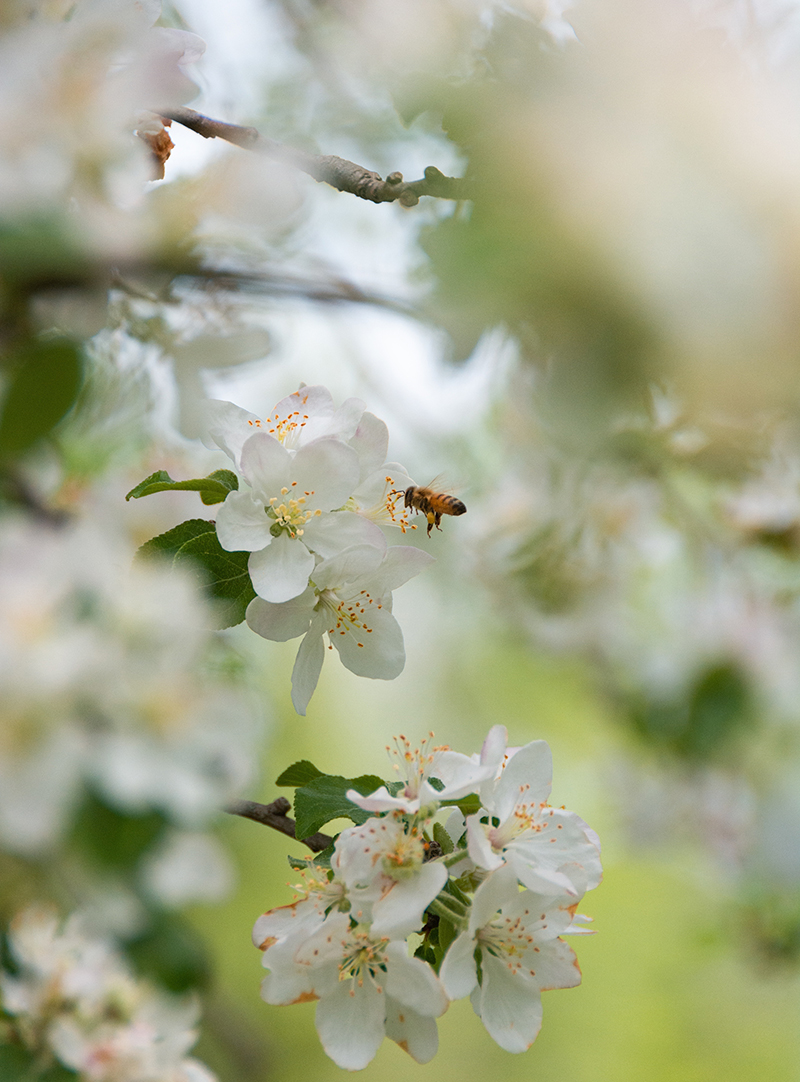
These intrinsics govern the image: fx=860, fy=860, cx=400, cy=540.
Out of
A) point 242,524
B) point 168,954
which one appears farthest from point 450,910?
point 242,524

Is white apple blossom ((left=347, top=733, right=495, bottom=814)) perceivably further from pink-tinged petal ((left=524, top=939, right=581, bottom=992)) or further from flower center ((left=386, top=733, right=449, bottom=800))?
pink-tinged petal ((left=524, top=939, right=581, bottom=992))

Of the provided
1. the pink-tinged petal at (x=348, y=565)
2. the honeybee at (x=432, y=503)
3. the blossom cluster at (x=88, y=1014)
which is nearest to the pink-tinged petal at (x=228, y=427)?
the pink-tinged petal at (x=348, y=565)

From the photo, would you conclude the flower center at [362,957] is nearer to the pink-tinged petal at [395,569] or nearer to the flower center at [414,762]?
the flower center at [414,762]

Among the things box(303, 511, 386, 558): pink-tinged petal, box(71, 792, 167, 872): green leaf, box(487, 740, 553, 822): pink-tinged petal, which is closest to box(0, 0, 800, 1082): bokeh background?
box(71, 792, 167, 872): green leaf

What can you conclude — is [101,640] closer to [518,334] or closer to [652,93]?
[518,334]

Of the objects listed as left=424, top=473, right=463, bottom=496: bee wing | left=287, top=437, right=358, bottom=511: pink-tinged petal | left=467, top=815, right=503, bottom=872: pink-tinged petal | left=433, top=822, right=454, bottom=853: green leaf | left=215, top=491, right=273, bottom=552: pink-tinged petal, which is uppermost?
left=287, top=437, right=358, bottom=511: pink-tinged petal

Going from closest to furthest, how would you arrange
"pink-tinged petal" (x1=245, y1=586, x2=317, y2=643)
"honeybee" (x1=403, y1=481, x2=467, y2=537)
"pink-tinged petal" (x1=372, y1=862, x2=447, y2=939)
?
"pink-tinged petal" (x1=372, y1=862, x2=447, y2=939)
"pink-tinged petal" (x1=245, y1=586, x2=317, y2=643)
"honeybee" (x1=403, y1=481, x2=467, y2=537)
